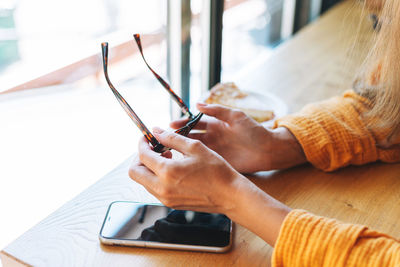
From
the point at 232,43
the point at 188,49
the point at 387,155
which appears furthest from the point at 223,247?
the point at 232,43

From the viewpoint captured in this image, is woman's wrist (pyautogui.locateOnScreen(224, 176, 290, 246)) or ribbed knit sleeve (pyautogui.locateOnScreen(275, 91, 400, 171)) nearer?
woman's wrist (pyautogui.locateOnScreen(224, 176, 290, 246))

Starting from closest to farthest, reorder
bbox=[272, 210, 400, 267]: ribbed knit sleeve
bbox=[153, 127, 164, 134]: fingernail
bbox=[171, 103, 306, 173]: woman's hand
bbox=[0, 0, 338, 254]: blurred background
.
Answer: bbox=[272, 210, 400, 267]: ribbed knit sleeve → bbox=[153, 127, 164, 134]: fingernail → bbox=[171, 103, 306, 173]: woman's hand → bbox=[0, 0, 338, 254]: blurred background

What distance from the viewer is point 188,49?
A: 1.29 meters

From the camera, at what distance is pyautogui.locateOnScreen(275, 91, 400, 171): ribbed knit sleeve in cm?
76

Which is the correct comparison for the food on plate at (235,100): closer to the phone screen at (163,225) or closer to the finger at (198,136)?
the finger at (198,136)

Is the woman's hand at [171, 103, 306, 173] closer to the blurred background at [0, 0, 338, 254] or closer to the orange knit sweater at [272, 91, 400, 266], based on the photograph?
the orange knit sweater at [272, 91, 400, 266]

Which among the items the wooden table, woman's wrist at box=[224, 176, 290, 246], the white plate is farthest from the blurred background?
woman's wrist at box=[224, 176, 290, 246]

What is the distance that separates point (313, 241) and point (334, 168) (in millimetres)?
309

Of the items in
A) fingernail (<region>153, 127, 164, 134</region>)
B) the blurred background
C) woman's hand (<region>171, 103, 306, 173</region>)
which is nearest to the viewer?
fingernail (<region>153, 127, 164, 134</region>)

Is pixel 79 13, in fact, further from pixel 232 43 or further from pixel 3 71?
pixel 232 43

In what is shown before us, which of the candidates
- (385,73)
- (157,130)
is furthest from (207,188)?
(385,73)

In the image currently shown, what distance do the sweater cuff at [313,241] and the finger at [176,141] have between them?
0.56ft

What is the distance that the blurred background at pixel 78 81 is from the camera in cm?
88

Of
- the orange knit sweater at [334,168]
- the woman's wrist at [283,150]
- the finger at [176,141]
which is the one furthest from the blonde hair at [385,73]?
the finger at [176,141]
